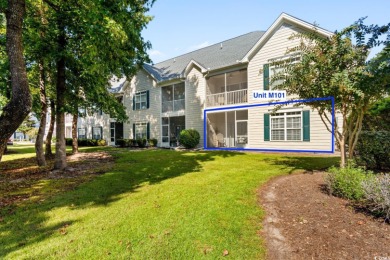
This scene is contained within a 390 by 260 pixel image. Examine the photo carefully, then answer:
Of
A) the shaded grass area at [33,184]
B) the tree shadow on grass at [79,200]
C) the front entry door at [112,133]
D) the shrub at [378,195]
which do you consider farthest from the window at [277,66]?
the front entry door at [112,133]

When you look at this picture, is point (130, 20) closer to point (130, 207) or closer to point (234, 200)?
point (130, 207)

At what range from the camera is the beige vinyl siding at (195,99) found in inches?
794

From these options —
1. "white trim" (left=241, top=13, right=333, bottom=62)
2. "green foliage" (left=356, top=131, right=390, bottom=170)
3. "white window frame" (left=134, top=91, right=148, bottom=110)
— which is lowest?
"green foliage" (left=356, top=131, right=390, bottom=170)

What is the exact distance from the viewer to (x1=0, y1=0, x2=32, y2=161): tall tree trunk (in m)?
4.66

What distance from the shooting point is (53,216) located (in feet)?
18.0

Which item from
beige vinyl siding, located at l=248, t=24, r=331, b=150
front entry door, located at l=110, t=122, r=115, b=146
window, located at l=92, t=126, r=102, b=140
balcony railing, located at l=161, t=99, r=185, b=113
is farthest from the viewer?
window, located at l=92, t=126, r=102, b=140

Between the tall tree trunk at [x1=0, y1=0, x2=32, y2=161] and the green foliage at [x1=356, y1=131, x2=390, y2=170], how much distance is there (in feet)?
36.1

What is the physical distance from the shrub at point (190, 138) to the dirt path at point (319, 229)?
13.1 m

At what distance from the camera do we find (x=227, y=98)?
19.3 m

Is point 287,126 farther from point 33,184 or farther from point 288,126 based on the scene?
point 33,184

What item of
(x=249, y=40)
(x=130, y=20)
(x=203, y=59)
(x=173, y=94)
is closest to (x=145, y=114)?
(x=173, y=94)

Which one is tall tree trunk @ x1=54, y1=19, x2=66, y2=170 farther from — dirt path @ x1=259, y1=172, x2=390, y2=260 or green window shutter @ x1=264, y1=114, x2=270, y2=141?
green window shutter @ x1=264, y1=114, x2=270, y2=141

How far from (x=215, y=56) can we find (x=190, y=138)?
8.30 meters

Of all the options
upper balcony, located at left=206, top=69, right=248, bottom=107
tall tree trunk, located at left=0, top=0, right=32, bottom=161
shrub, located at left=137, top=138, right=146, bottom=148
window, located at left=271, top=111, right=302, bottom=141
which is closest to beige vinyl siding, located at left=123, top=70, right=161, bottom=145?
shrub, located at left=137, top=138, right=146, bottom=148
